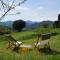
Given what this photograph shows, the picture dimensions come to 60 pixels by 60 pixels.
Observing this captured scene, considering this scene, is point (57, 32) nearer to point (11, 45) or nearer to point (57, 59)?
point (11, 45)

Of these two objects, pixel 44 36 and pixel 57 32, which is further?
pixel 57 32

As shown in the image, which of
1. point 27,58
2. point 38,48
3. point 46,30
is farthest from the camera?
point 46,30

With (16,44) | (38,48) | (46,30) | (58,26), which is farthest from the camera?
(58,26)

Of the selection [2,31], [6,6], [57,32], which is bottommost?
[57,32]

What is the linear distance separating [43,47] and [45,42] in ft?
1.17

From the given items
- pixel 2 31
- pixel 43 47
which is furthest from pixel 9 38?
pixel 2 31

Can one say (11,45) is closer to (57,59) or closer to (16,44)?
(16,44)

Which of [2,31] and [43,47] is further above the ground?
[2,31]

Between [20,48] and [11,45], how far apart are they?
1.13 m

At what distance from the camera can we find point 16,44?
13.4 metres

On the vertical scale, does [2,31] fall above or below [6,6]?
below

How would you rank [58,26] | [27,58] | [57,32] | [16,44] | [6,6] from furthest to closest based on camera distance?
[58,26]
[57,32]
[16,44]
[27,58]
[6,6]

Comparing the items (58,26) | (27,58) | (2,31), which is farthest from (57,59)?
(58,26)

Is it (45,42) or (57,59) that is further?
(45,42)
